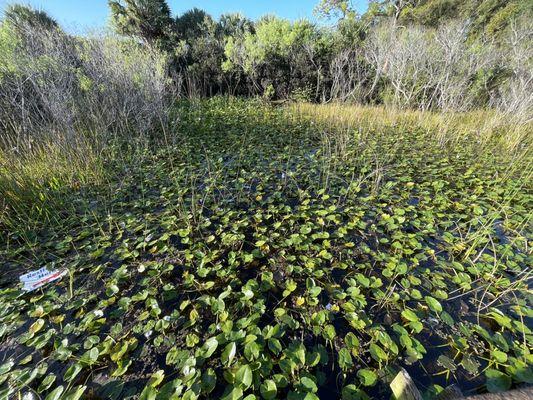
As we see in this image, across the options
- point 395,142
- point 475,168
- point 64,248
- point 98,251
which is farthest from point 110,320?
point 395,142

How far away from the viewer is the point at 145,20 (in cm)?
816

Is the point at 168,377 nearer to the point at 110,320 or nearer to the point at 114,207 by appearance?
the point at 110,320

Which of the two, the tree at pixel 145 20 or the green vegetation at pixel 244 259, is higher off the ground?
the tree at pixel 145 20

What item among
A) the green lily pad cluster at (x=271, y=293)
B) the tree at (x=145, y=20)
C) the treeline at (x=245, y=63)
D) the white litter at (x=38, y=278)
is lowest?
the green lily pad cluster at (x=271, y=293)

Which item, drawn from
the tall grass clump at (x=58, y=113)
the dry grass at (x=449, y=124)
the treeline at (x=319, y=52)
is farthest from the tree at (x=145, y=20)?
the dry grass at (x=449, y=124)

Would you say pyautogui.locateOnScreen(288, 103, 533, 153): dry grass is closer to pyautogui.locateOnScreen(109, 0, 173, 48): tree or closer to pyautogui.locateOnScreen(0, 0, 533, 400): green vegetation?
pyautogui.locateOnScreen(0, 0, 533, 400): green vegetation

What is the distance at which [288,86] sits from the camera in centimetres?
908

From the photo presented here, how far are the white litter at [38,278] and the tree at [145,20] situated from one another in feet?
29.3

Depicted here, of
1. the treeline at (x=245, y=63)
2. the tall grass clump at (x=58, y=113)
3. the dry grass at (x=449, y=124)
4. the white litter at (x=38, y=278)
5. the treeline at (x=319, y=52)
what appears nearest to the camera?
the white litter at (x=38, y=278)

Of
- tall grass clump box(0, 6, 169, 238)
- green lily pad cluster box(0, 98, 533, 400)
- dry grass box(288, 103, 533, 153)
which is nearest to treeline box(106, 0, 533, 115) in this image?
dry grass box(288, 103, 533, 153)

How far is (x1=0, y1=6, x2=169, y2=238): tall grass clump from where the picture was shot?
7.13ft

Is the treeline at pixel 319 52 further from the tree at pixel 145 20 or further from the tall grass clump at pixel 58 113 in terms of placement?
the tall grass clump at pixel 58 113

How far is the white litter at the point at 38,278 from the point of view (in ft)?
4.46

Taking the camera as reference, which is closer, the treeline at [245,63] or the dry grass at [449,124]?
the treeline at [245,63]
